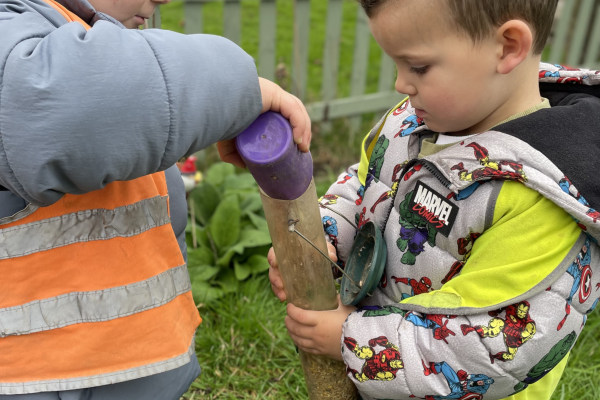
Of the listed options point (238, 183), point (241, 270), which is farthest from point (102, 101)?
point (238, 183)

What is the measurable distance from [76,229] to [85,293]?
0.15 metres

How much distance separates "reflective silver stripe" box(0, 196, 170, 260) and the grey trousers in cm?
34

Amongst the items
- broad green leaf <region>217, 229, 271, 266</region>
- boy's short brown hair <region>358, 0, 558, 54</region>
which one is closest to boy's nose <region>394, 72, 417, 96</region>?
boy's short brown hair <region>358, 0, 558, 54</region>

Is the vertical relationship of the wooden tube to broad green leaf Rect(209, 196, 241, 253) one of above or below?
above

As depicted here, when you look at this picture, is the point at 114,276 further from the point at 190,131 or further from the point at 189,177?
the point at 189,177

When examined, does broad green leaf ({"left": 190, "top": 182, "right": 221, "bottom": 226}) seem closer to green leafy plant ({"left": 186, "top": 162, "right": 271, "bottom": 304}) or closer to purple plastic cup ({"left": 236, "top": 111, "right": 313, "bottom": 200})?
green leafy plant ({"left": 186, "top": 162, "right": 271, "bottom": 304})

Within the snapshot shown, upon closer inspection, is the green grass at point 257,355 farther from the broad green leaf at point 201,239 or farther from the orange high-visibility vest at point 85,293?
→ the orange high-visibility vest at point 85,293

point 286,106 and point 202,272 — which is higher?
point 286,106

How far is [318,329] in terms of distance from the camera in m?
1.72

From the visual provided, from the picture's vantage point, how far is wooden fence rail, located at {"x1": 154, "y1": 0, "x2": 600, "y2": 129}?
15.5 ft

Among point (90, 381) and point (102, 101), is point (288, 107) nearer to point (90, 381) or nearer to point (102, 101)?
point (102, 101)

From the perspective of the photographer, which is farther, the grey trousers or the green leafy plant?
the green leafy plant

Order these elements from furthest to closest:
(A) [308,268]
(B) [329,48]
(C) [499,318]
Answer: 1. (B) [329,48]
2. (A) [308,268]
3. (C) [499,318]

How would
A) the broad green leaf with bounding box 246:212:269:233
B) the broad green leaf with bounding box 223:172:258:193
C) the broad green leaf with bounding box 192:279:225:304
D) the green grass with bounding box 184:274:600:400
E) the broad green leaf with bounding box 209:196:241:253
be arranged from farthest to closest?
1. the broad green leaf with bounding box 223:172:258:193
2. the broad green leaf with bounding box 246:212:269:233
3. the broad green leaf with bounding box 209:196:241:253
4. the broad green leaf with bounding box 192:279:225:304
5. the green grass with bounding box 184:274:600:400
